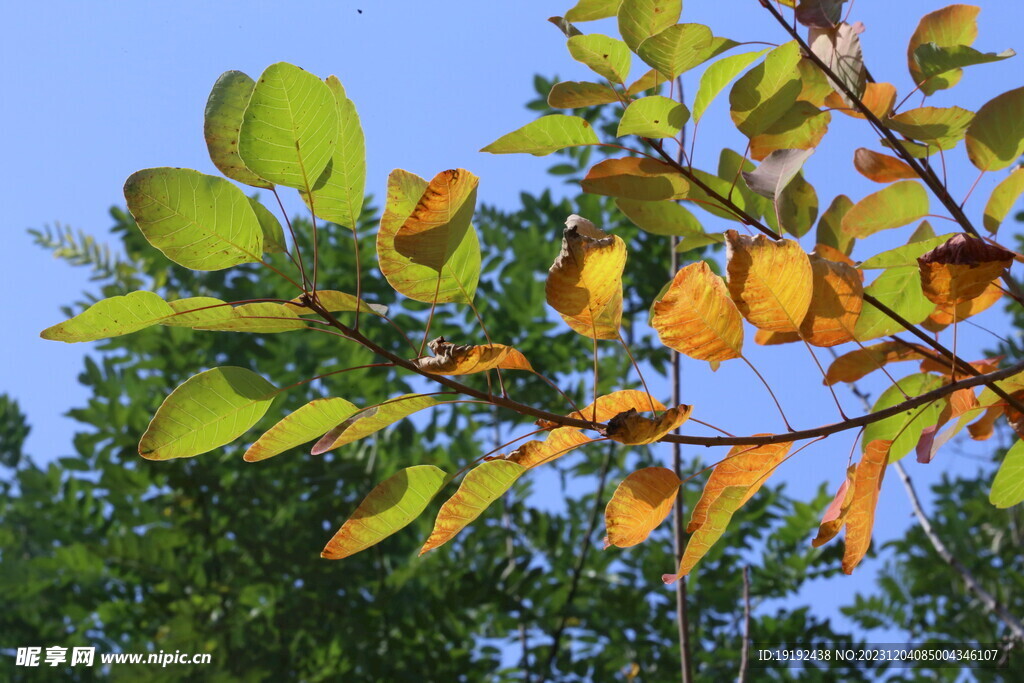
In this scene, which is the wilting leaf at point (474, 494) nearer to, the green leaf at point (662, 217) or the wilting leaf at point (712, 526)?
the wilting leaf at point (712, 526)

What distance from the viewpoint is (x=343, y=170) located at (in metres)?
0.66

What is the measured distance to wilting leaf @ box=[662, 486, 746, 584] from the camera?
2.30ft

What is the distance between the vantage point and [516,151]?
818mm

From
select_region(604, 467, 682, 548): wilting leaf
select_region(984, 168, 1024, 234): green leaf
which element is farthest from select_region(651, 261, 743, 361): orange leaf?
select_region(984, 168, 1024, 234): green leaf

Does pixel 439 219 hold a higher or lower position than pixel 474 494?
higher

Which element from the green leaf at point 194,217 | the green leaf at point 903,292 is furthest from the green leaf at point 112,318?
the green leaf at point 903,292

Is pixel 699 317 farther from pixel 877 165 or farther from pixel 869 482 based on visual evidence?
pixel 877 165

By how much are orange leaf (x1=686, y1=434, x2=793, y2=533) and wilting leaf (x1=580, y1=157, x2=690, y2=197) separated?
10.3 inches

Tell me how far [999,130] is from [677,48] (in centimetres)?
36

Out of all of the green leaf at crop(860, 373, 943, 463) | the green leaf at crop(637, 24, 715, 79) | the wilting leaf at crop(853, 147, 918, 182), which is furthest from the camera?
the wilting leaf at crop(853, 147, 918, 182)

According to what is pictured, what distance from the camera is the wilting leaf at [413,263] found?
68cm

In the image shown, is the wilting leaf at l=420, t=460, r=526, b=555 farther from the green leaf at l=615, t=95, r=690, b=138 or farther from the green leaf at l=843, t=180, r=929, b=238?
the green leaf at l=843, t=180, r=929, b=238

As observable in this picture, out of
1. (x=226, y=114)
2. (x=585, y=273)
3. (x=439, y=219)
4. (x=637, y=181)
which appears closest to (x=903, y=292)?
(x=637, y=181)

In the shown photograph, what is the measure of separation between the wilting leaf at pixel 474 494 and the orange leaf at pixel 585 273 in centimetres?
13
